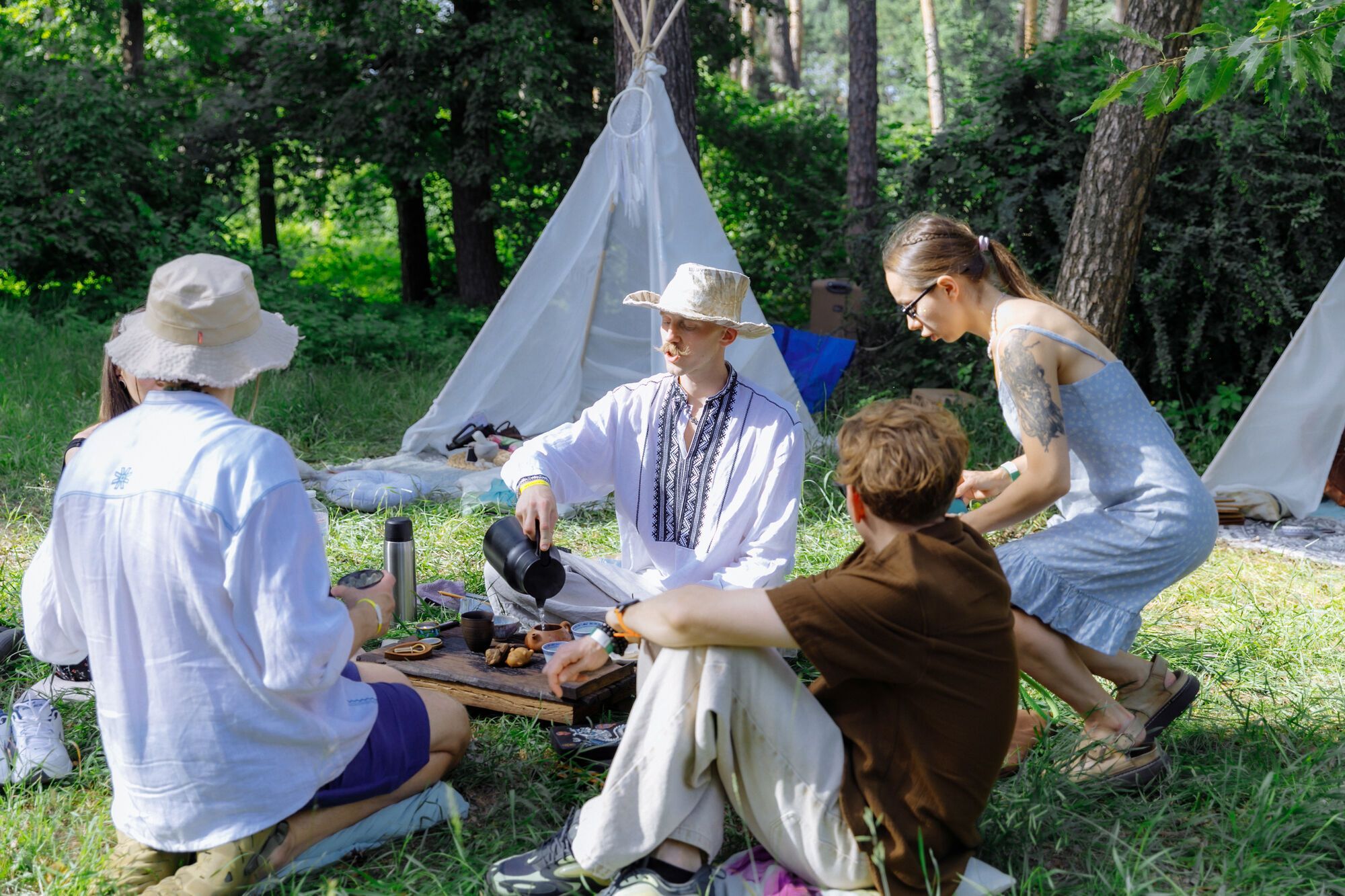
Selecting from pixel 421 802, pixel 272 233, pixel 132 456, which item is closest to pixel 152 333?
pixel 132 456

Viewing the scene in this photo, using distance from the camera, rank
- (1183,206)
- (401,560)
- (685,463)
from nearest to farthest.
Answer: (685,463)
(401,560)
(1183,206)

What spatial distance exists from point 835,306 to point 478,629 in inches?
225

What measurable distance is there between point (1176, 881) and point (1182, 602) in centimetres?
196

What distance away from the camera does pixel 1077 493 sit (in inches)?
104

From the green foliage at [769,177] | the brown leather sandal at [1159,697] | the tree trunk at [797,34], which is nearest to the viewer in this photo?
the brown leather sandal at [1159,697]

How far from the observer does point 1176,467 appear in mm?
2506

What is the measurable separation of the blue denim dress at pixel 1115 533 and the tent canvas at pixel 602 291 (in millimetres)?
3219

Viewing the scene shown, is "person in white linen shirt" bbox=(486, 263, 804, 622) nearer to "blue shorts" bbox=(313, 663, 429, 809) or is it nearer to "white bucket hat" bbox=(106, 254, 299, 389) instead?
"blue shorts" bbox=(313, 663, 429, 809)

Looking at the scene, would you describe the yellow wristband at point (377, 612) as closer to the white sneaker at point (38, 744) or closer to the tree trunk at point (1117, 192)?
the white sneaker at point (38, 744)

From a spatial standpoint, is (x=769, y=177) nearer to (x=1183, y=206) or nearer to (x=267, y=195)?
(x=267, y=195)

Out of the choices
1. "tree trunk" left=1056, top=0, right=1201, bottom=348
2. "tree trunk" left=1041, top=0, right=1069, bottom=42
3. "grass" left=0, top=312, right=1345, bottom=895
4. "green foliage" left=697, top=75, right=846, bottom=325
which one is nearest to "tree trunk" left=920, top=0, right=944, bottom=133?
"tree trunk" left=1041, top=0, right=1069, bottom=42

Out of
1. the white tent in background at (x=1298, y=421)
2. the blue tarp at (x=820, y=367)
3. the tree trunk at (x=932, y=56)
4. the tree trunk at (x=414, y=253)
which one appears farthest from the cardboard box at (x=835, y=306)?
the tree trunk at (x=932, y=56)

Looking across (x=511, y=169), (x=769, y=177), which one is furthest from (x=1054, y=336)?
(x=769, y=177)

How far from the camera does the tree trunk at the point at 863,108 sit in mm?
10227
